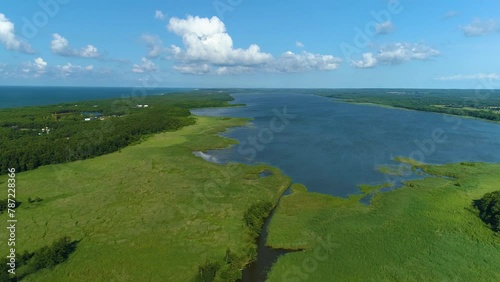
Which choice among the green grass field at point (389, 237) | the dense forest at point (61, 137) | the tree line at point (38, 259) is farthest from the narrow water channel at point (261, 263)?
the dense forest at point (61, 137)

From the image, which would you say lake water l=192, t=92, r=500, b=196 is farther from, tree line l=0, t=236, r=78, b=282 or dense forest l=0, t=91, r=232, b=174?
tree line l=0, t=236, r=78, b=282

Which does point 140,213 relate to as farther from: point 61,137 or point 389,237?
point 61,137

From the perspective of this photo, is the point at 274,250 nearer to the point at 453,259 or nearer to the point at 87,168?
the point at 453,259

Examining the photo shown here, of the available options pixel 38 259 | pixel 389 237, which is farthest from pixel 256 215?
pixel 38 259

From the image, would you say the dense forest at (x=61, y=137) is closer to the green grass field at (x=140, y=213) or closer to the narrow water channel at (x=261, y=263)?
the green grass field at (x=140, y=213)

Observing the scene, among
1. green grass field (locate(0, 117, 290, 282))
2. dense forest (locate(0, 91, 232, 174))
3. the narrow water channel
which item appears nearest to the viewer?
the narrow water channel

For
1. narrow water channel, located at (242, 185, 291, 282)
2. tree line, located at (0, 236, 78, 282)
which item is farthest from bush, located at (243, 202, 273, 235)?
tree line, located at (0, 236, 78, 282)
